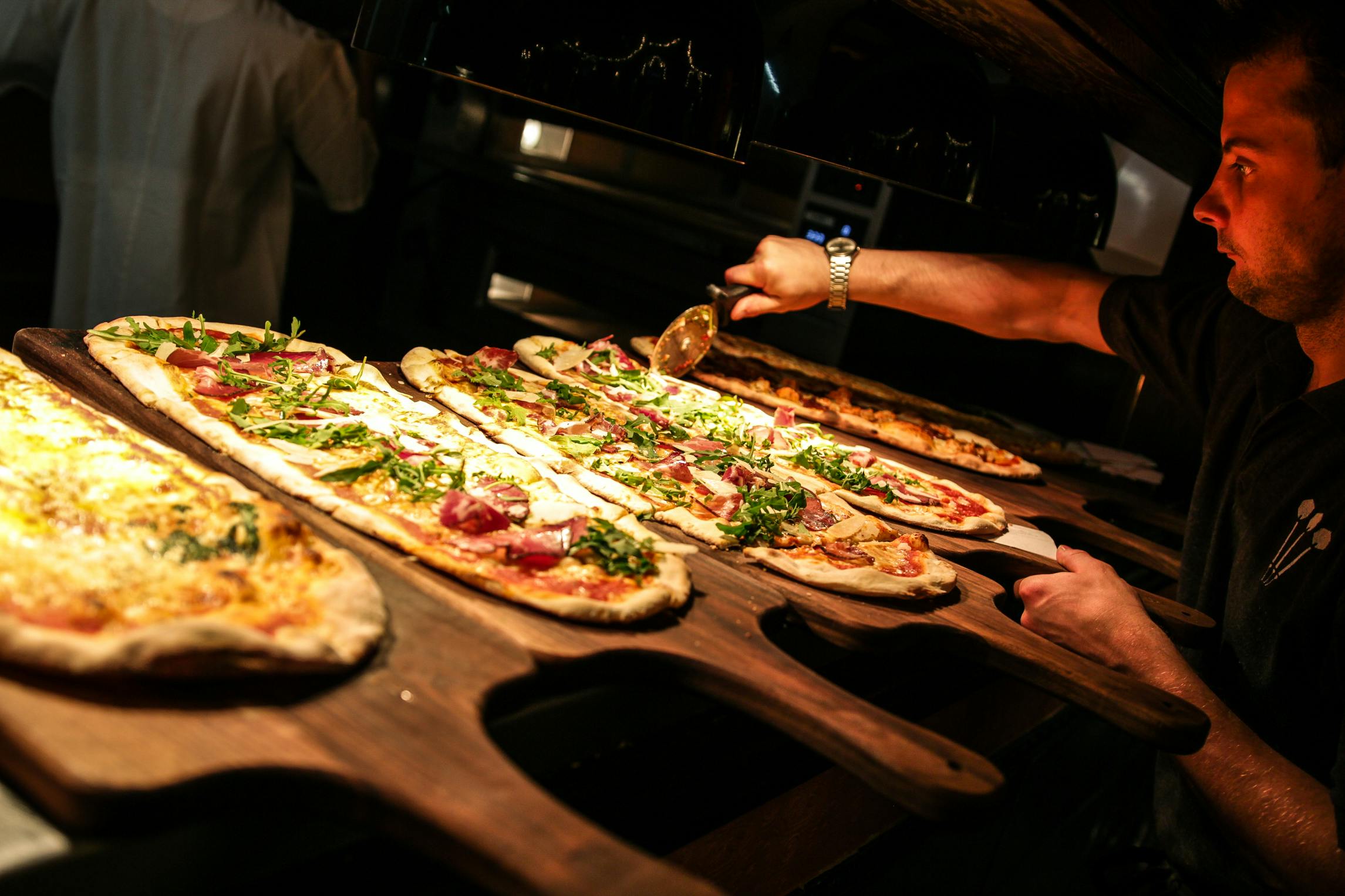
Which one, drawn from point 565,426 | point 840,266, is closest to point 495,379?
point 565,426

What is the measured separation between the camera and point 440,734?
1.45m

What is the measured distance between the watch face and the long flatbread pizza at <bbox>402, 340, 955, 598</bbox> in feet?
3.64

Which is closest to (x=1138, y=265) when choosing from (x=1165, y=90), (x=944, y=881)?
(x=1165, y=90)

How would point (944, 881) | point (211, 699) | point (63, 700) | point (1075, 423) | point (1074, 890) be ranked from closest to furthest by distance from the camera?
point (63, 700) → point (211, 699) → point (944, 881) → point (1074, 890) → point (1075, 423)

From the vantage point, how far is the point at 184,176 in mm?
4875

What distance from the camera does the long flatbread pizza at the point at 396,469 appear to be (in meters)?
2.08

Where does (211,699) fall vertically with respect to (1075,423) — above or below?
below

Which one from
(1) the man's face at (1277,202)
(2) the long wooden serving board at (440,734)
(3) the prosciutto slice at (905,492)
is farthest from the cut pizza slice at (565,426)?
(1) the man's face at (1277,202)

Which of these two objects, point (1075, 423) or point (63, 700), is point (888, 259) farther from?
point (63, 700)

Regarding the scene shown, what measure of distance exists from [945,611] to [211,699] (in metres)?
1.87

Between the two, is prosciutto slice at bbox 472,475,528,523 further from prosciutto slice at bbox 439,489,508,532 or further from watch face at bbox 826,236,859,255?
watch face at bbox 826,236,859,255

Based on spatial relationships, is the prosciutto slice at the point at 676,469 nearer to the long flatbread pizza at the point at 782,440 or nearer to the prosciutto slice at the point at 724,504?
the prosciutto slice at the point at 724,504

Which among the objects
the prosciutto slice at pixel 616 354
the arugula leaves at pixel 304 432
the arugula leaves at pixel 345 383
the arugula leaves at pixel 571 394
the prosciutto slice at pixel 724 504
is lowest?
the arugula leaves at pixel 304 432

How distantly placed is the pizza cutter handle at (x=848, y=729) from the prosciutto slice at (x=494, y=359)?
2.02 metres
